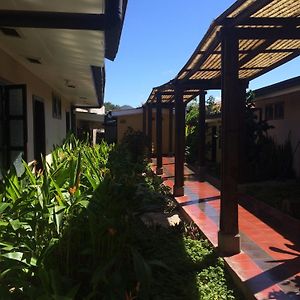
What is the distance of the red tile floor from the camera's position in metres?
4.36

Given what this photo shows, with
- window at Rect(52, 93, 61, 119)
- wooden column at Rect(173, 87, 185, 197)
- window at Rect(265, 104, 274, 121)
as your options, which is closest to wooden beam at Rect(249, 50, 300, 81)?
wooden column at Rect(173, 87, 185, 197)

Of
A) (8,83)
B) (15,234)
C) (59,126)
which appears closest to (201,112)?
(59,126)

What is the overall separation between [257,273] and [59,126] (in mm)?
10928

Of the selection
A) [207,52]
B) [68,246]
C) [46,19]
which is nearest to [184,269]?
[68,246]

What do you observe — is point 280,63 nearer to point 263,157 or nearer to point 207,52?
point 207,52

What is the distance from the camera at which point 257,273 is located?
15.5 ft

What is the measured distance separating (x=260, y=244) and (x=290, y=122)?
669 centimetres

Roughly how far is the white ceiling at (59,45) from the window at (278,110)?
5.67 meters

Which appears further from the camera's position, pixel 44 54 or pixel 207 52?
pixel 44 54

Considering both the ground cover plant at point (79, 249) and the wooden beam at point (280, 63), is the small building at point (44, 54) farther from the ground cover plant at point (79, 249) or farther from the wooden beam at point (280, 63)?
the wooden beam at point (280, 63)

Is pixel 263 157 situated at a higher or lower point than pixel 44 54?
lower

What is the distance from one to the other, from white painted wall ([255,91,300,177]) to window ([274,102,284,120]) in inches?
4.3

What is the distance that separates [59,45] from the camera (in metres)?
6.35

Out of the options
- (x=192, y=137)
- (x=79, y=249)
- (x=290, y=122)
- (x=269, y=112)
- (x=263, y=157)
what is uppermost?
(x=269, y=112)
